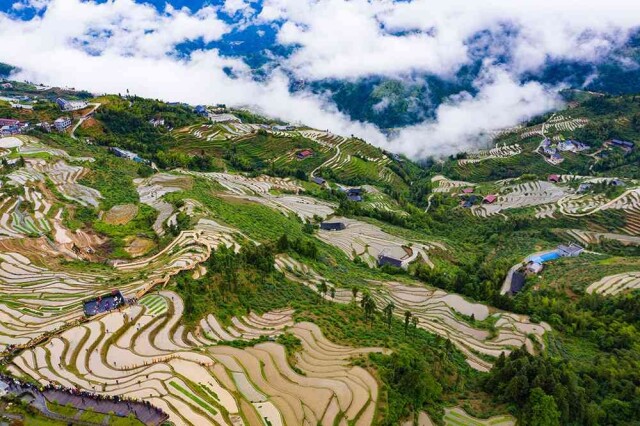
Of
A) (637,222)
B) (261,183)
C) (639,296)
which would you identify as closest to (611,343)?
(639,296)

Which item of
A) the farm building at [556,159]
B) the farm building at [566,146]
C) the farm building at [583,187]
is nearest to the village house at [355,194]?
the farm building at [583,187]

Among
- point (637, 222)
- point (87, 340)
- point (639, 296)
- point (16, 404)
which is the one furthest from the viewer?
point (637, 222)

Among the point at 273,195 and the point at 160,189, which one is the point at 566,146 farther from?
the point at 160,189

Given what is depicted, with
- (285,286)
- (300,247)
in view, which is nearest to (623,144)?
(300,247)

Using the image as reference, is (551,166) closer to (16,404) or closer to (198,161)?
(198,161)

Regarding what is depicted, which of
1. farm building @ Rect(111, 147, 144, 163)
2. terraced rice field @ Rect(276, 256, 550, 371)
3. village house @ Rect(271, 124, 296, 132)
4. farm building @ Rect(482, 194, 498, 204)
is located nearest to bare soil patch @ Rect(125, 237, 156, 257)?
terraced rice field @ Rect(276, 256, 550, 371)

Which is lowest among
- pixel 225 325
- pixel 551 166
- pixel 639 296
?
pixel 225 325
